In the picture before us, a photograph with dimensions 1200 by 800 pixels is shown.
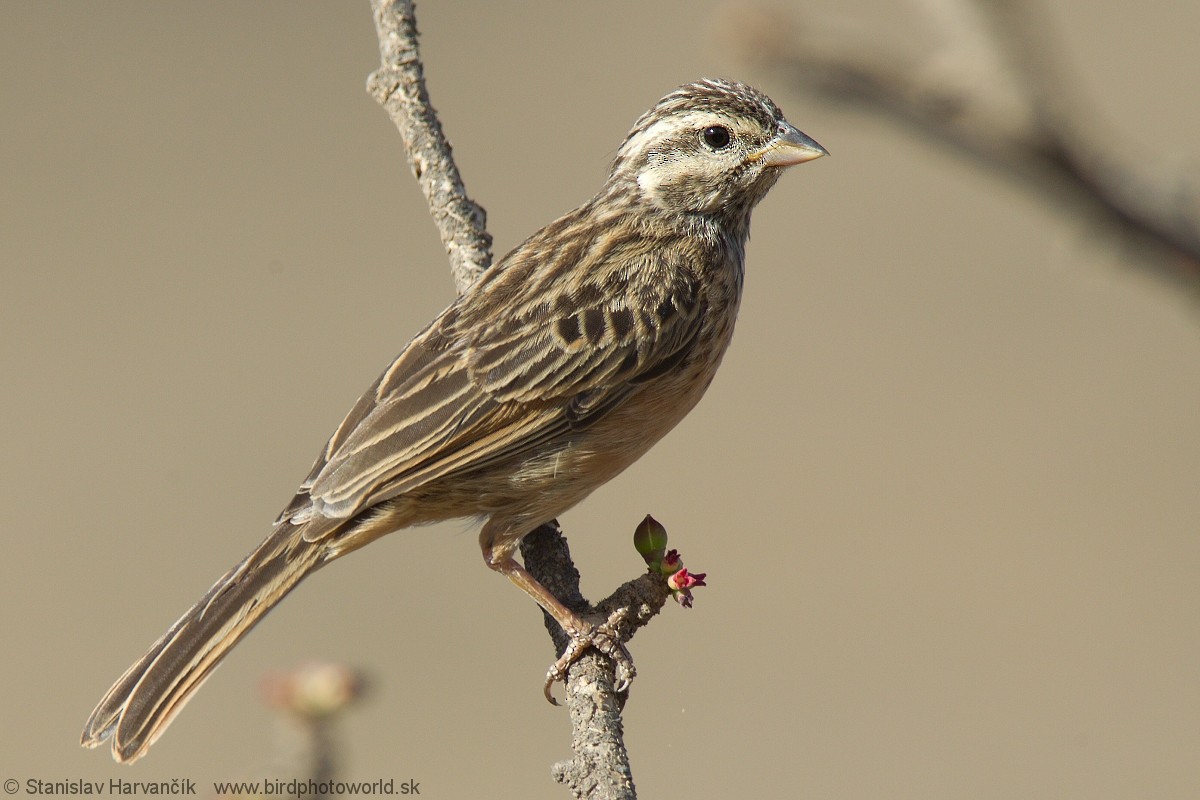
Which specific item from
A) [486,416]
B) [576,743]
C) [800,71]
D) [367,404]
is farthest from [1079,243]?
[367,404]

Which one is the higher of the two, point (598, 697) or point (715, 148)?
point (715, 148)

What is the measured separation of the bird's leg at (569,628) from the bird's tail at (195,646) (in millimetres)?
750

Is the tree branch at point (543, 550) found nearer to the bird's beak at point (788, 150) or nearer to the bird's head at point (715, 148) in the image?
the bird's head at point (715, 148)

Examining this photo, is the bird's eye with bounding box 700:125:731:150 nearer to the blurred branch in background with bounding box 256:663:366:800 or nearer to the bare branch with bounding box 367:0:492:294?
the bare branch with bounding box 367:0:492:294

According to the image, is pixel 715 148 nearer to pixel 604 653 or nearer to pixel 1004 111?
pixel 604 653

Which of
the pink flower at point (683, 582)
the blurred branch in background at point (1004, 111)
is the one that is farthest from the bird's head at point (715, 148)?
the blurred branch in background at point (1004, 111)

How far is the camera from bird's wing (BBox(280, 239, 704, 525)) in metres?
5.04

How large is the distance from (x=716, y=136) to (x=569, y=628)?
248 centimetres

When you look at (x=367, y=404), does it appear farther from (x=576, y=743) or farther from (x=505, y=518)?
(x=576, y=743)

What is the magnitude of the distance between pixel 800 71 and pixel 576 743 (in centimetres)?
320

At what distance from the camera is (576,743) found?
3.85 meters

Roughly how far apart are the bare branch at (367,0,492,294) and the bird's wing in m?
0.55

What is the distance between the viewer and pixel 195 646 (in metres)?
4.86

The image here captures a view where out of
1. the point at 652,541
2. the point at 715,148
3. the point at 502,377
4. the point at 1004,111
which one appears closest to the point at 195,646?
the point at 502,377
